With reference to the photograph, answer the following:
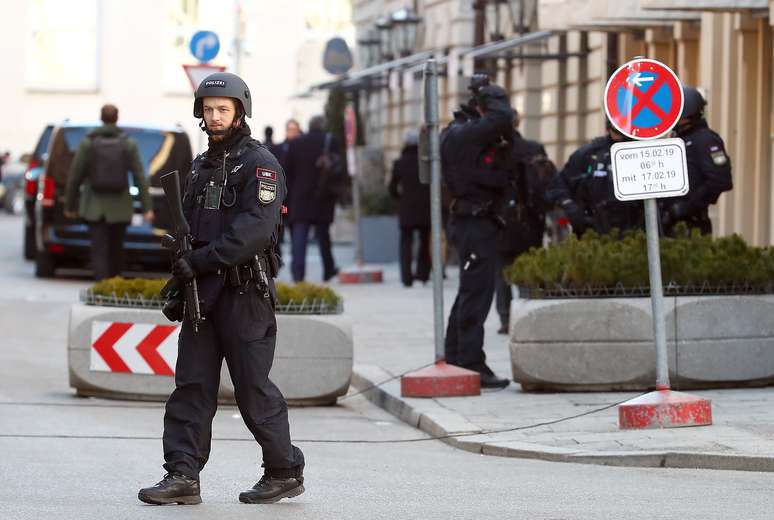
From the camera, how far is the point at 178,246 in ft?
25.7

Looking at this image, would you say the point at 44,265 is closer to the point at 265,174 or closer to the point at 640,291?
the point at 640,291

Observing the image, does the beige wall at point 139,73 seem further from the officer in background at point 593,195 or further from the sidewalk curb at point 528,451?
the sidewalk curb at point 528,451

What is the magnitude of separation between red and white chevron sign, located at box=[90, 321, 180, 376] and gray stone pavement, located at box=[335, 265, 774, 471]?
54.9 inches

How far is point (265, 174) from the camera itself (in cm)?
785

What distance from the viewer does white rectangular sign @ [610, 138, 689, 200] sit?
10.3 m

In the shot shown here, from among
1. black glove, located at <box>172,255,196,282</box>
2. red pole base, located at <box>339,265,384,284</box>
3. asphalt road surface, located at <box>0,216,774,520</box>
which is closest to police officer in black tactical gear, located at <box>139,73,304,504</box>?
black glove, located at <box>172,255,196,282</box>

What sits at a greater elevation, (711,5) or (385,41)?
(385,41)

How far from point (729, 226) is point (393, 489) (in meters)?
12.1

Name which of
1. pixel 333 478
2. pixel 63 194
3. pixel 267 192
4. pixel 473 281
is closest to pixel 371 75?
pixel 63 194

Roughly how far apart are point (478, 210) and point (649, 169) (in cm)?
220

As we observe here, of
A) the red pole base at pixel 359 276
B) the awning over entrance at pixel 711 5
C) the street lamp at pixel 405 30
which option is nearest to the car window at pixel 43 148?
the red pole base at pixel 359 276

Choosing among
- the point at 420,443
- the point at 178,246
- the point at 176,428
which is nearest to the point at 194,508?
the point at 176,428

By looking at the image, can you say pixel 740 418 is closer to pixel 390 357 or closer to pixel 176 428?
pixel 176 428

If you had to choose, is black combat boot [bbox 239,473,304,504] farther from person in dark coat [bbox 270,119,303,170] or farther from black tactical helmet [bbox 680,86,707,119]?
person in dark coat [bbox 270,119,303,170]
